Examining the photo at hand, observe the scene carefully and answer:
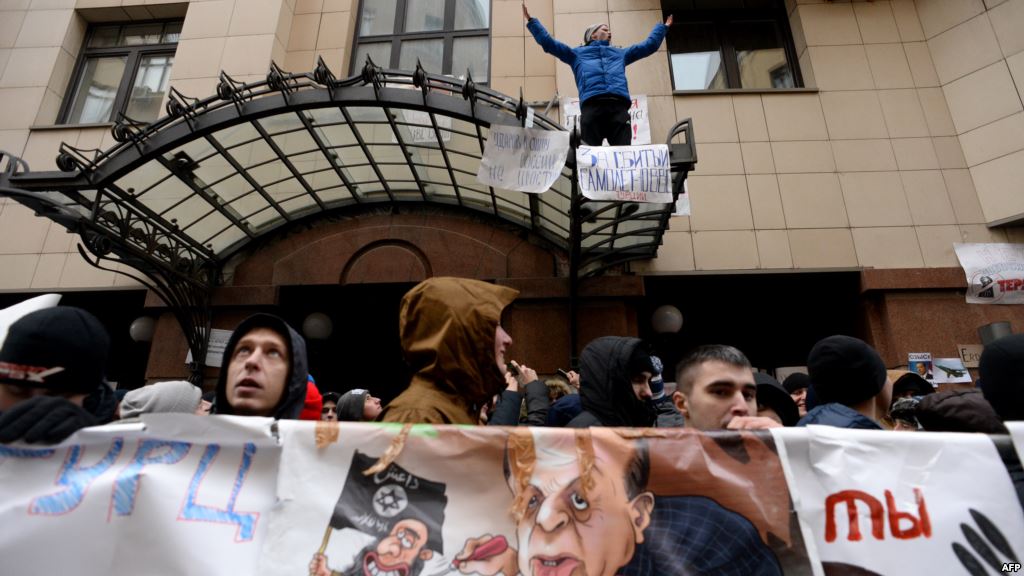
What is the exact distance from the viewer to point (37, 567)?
1.40 metres

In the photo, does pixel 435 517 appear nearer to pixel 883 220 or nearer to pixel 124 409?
pixel 124 409

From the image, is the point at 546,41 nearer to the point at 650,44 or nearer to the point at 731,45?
the point at 650,44

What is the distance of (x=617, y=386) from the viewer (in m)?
2.64

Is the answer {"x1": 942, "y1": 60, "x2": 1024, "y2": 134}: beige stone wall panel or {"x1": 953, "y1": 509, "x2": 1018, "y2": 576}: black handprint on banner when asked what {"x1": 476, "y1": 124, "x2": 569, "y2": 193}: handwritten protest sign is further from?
{"x1": 942, "y1": 60, "x2": 1024, "y2": 134}: beige stone wall panel

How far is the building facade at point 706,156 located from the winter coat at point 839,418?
4.19 m

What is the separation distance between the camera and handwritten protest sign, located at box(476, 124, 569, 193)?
4.98 metres

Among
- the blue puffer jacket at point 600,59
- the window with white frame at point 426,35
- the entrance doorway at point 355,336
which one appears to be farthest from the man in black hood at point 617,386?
the window with white frame at point 426,35

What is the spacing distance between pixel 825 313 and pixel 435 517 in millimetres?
7946

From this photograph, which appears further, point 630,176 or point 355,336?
point 355,336

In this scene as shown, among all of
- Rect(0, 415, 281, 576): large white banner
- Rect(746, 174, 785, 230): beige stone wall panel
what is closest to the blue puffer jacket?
Rect(746, 174, 785, 230): beige stone wall panel

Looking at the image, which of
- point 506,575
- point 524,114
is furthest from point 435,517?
point 524,114

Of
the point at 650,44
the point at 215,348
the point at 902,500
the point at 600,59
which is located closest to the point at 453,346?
the point at 902,500

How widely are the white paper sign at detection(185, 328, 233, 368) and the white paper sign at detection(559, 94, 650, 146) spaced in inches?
215

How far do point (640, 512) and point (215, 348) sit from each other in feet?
22.3
